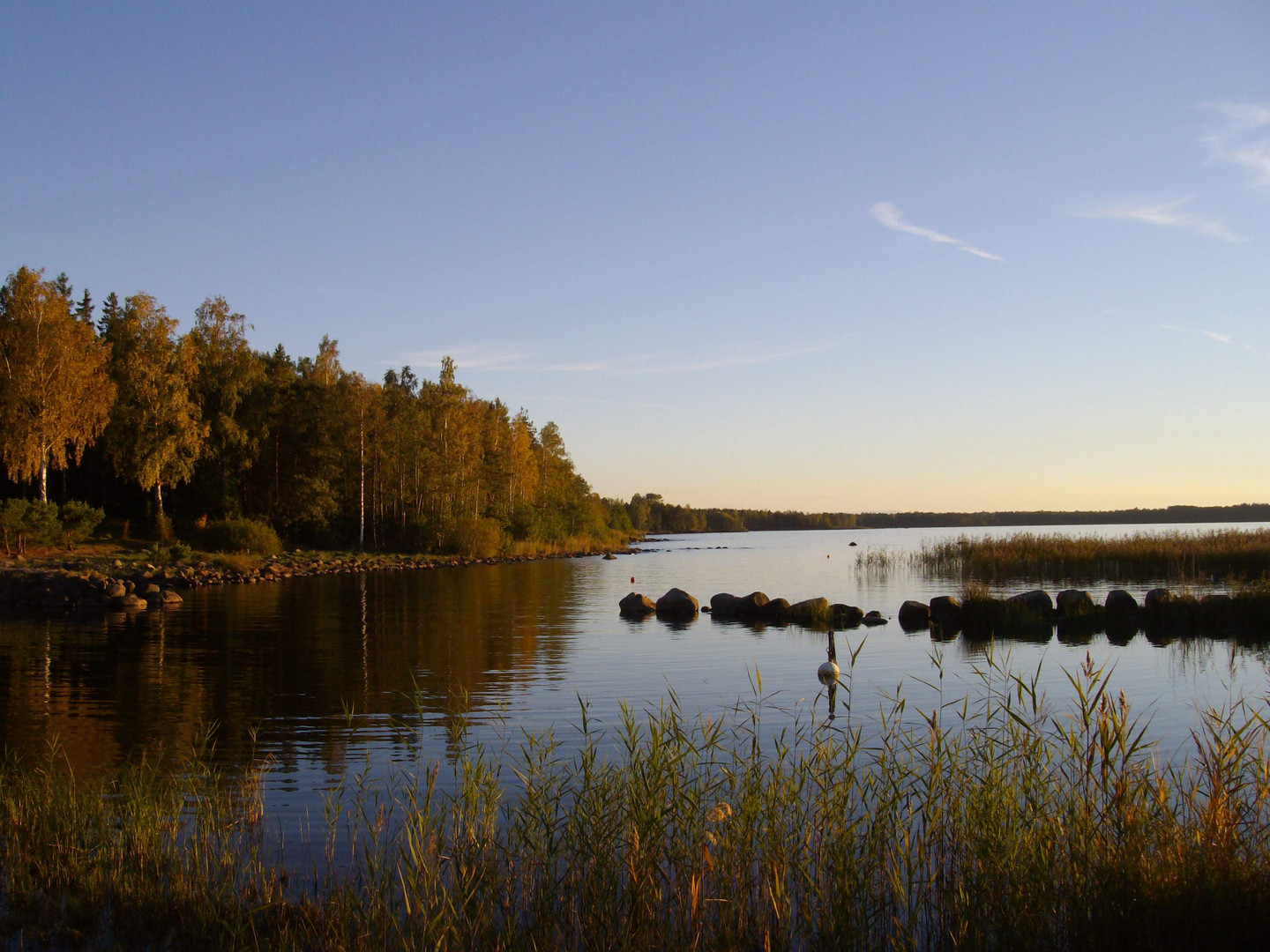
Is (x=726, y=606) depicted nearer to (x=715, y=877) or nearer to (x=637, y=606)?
(x=637, y=606)

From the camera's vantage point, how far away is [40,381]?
1633 inches

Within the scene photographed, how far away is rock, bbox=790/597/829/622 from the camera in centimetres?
2867

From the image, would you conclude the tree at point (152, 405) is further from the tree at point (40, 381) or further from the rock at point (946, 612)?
the rock at point (946, 612)

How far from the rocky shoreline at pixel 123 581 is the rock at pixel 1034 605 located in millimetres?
28514

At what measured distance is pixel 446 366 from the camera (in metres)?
69.6

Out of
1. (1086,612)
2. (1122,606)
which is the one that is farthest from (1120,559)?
(1086,612)

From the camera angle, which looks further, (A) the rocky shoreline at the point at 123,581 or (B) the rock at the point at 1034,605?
(A) the rocky shoreline at the point at 123,581

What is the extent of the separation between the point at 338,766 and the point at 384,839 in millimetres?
3178

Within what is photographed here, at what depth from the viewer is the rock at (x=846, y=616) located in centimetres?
2789

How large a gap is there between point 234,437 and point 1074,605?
4645 centimetres

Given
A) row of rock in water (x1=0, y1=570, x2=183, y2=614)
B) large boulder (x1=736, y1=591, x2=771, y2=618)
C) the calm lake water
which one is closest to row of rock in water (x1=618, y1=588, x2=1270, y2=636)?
large boulder (x1=736, y1=591, x2=771, y2=618)

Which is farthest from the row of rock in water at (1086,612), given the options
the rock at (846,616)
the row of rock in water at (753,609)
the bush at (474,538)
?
the bush at (474,538)

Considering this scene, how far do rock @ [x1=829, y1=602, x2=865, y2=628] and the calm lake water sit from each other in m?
1.44

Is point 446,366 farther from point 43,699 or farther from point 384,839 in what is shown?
point 384,839
